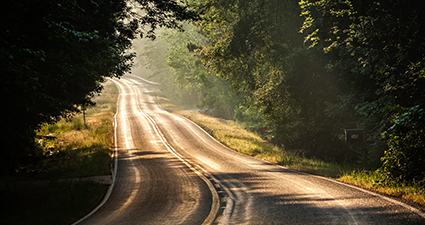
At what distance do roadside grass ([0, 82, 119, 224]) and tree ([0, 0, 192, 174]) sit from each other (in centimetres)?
170

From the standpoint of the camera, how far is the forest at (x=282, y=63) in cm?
744

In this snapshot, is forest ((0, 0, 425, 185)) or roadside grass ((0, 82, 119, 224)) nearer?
forest ((0, 0, 425, 185))

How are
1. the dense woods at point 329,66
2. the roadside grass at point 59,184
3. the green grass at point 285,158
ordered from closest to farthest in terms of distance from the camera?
Result: 1. the roadside grass at point 59,184
2. the dense woods at point 329,66
3. the green grass at point 285,158

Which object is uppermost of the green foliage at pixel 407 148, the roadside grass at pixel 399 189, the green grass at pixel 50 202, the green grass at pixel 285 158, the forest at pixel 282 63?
the forest at pixel 282 63

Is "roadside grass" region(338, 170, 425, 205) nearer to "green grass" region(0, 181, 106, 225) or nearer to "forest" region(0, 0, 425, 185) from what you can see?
"forest" region(0, 0, 425, 185)

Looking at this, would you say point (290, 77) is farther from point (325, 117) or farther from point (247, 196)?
point (247, 196)

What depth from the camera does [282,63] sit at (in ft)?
61.8

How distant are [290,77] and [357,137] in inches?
266

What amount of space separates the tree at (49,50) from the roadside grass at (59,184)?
170 centimetres

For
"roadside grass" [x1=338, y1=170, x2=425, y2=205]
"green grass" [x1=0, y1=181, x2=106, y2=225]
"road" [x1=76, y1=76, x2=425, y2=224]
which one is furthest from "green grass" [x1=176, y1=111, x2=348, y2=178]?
"green grass" [x1=0, y1=181, x2=106, y2=225]

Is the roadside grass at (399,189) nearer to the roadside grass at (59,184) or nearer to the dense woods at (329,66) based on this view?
the dense woods at (329,66)

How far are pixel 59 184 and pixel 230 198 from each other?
7545mm

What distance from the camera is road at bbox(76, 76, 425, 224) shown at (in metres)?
5.96

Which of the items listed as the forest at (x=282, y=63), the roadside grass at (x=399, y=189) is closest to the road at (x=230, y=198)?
the roadside grass at (x=399, y=189)
